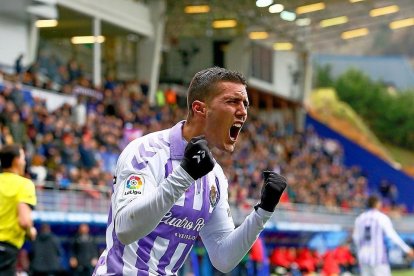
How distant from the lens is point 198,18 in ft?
146

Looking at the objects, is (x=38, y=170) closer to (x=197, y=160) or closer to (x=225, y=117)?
(x=225, y=117)

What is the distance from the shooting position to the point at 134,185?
5.54m

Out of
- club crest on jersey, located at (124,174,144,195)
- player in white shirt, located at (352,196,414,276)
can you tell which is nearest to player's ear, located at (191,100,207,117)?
club crest on jersey, located at (124,174,144,195)

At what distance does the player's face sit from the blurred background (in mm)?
4200

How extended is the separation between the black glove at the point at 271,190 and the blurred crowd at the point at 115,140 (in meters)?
12.6

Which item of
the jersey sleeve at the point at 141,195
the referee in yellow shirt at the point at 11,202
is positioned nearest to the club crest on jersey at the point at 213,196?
the jersey sleeve at the point at 141,195

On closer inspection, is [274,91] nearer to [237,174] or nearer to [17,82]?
[237,174]

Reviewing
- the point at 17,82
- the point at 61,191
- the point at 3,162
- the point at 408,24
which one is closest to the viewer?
the point at 3,162

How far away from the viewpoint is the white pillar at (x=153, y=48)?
135 feet

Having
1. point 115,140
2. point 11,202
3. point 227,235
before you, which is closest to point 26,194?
point 11,202

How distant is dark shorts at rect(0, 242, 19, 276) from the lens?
9031 mm

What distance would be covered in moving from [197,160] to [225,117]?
0.53 metres

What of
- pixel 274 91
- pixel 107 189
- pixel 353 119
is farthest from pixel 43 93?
pixel 353 119

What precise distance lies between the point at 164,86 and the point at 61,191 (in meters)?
23.4
